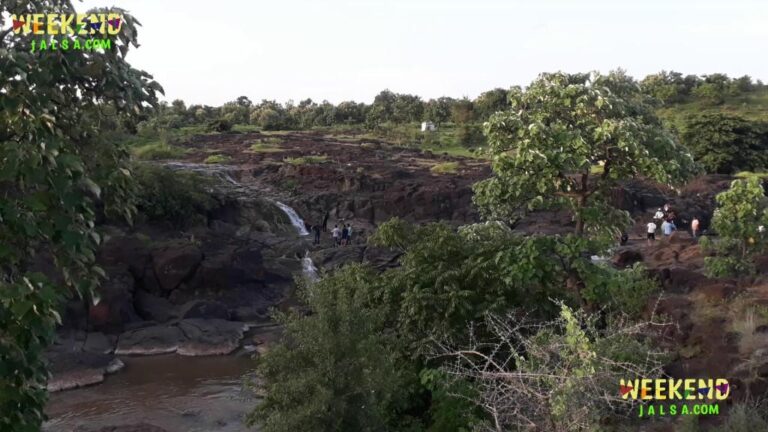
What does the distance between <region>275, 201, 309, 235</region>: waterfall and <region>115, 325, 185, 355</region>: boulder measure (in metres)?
16.6

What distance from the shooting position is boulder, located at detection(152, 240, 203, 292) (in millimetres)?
24844

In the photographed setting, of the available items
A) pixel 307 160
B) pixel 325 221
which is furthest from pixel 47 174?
pixel 307 160

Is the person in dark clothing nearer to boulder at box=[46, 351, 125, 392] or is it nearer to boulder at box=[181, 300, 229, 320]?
boulder at box=[181, 300, 229, 320]

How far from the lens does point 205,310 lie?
928 inches

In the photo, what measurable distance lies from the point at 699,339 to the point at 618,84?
5.55 metres

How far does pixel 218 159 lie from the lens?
167ft

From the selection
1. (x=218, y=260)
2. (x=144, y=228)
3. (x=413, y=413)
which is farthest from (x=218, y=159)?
(x=413, y=413)

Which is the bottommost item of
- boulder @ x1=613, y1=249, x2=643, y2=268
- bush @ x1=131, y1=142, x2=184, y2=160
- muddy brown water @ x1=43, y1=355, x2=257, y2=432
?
muddy brown water @ x1=43, y1=355, x2=257, y2=432

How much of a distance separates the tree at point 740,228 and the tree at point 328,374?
36.0 ft

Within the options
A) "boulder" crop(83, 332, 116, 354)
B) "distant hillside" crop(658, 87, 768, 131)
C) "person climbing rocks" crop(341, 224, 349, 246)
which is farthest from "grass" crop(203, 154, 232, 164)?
"distant hillside" crop(658, 87, 768, 131)

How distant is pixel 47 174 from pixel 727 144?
51062 millimetres

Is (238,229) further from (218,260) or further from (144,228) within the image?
(218,260)

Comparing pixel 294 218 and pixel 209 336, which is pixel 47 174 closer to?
pixel 209 336

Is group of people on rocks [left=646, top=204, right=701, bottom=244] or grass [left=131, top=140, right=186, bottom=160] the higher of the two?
grass [left=131, top=140, right=186, bottom=160]
